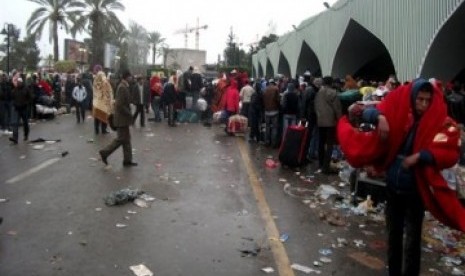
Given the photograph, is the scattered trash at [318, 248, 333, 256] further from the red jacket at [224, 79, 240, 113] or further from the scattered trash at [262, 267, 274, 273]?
the red jacket at [224, 79, 240, 113]

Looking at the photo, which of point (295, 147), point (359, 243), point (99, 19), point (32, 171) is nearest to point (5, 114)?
point (32, 171)

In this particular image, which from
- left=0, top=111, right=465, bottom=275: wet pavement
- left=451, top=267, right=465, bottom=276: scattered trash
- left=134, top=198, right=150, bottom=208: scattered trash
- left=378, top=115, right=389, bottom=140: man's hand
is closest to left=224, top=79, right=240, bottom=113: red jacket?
left=0, top=111, right=465, bottom=275: wet pavement

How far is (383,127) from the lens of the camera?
4.04 metres

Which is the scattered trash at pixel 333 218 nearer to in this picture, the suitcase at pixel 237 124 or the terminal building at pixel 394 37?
the terminal building at pixel 394 37

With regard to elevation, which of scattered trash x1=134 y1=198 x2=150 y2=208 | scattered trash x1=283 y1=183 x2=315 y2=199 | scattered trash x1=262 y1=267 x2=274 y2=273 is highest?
scattered trash x1=262 y1=267 x2=274 y2=273

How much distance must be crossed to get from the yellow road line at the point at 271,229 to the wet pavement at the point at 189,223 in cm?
1

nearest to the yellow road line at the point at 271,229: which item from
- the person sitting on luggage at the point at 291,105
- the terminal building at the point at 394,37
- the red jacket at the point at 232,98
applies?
the person sitting on luggage at the point at 291,105

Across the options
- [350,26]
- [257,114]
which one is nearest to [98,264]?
[257,114]

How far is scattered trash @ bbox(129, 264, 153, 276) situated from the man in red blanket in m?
2.09

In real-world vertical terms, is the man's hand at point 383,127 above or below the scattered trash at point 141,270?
above

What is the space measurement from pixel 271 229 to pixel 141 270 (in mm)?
1933

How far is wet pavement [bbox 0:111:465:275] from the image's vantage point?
520 cm

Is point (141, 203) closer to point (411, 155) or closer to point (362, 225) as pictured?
point (362, 225)

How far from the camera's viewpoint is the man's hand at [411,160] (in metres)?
3.94
